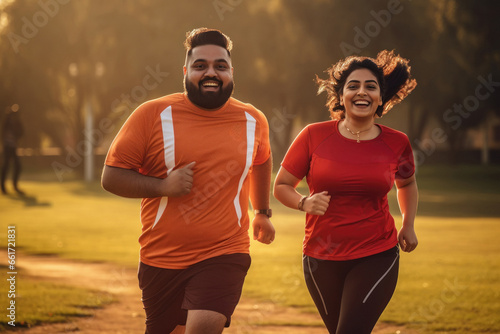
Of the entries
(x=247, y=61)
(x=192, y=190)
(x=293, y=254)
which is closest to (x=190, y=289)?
(x=192, y=190)

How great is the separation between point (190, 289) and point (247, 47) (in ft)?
109

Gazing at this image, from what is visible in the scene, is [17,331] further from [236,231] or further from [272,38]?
[272,38]

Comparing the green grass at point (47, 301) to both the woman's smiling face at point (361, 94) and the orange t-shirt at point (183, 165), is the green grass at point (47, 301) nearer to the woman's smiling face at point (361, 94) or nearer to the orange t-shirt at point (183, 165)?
the orange t-shirt at point (183, 165)

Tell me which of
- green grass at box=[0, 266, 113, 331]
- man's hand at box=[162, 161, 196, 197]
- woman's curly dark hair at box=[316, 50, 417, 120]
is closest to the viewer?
man's hand at box=[162, 161, 196, 197]

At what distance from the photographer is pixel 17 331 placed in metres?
6.77

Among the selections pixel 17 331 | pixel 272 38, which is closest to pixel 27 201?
pixel 17 331

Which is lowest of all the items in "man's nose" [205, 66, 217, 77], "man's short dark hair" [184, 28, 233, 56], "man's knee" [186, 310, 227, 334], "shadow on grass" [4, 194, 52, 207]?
"shadow on grass" [4, 194, 52, 207]

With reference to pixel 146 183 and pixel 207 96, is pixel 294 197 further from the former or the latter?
pixel 146 183

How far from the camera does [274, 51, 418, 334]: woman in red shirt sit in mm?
4465

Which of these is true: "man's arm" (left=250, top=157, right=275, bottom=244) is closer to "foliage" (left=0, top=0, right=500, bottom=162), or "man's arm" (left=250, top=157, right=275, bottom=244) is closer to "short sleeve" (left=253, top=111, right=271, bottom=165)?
"short sleeve" (left=253, top=111, right=271, bottom=165)

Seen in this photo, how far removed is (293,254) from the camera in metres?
12.0

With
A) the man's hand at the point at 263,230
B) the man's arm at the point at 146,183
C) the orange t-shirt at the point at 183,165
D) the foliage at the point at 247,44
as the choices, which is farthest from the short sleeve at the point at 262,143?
the foliage at the point at 247,44

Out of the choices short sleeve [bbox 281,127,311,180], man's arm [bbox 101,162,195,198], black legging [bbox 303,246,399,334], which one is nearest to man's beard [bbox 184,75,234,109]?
man's arm [bbox 101,162,195,198]

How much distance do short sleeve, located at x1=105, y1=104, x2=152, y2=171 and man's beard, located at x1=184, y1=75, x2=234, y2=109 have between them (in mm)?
311
